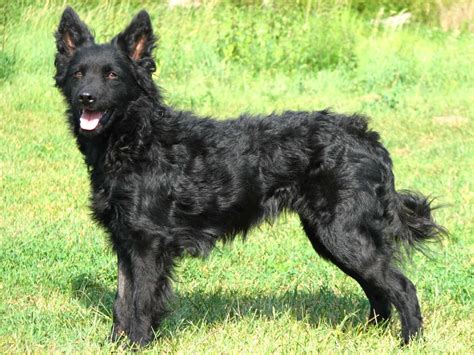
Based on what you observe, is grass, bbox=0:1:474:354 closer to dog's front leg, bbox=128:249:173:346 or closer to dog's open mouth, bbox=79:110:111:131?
dog's front leg, bbox=128:249:173:346

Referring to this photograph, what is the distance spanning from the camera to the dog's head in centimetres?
510

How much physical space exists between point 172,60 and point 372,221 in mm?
9073

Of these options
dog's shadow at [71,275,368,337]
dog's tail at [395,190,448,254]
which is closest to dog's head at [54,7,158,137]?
dog's shadow at [71,275,368,337]

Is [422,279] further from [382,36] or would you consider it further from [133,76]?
[382,36]

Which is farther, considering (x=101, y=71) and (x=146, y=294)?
(x=101, y=71)

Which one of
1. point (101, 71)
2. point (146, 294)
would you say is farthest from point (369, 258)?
point (101, 71)

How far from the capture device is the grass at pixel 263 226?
5.36 metres

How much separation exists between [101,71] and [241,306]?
192 centimetres

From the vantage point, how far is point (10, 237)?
23.3 feet

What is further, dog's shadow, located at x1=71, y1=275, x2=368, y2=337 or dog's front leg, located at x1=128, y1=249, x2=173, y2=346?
dog's shadow, located at x1=71, y1=275, x2=368, y2=337

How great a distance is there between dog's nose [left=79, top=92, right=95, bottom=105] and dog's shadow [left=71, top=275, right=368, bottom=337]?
1408 millimetres

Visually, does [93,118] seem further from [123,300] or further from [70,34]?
[123,300]

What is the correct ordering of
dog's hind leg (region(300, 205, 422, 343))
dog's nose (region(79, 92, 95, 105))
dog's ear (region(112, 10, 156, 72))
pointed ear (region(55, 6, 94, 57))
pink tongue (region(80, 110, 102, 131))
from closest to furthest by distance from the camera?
dog's nose (region(79, 92, 95, 105))
pink tongue (region(80, 110, 102, 131))
dog's hind leg (region(300, 205, 422, 343))
dog's ear (region(112, 10, 156, 72))
pointed ear (region(55, 6, 94, 57))

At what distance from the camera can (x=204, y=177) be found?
5270 millimetres
